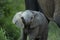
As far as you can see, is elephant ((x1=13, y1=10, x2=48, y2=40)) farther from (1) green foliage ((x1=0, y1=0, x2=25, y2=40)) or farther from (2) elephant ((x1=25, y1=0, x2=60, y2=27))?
(1) green foliage ((x1=0, y1=0, x2=25, y2=40))

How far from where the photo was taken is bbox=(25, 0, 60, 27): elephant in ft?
4.88

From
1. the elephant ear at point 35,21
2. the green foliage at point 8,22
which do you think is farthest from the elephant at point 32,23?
the green foliage at point 8,22

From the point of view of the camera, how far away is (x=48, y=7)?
155 cm

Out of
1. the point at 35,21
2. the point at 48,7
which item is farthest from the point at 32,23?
the point at 48,7

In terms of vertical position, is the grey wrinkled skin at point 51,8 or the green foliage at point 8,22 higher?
the grey wrinkled skin at point 51,8

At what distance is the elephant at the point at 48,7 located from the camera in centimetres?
149

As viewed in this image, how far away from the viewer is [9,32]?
2.51 meters

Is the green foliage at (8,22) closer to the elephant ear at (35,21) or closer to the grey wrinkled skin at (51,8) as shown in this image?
the grey wrinkled skin at (51,8)

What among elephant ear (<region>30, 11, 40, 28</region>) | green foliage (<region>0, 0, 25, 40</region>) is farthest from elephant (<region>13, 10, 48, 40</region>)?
green foliage (<region>0, 0, 25, 40</region>)

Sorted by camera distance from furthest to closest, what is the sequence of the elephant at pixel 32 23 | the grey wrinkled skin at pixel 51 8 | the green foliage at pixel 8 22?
the green foliage at pixel 8 22 → the grey wrinkled skin at pixel 51 8 → the elephant at pixel 32 23

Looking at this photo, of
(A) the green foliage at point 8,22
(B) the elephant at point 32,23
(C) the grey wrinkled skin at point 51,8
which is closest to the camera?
(B) the elephant at point 32,23

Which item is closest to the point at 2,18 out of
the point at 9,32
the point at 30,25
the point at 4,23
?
the point at 4,23

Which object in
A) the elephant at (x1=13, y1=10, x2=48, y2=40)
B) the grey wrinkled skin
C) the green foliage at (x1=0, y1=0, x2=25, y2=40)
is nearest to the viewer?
the elephant at (x1=13, y1=10, x2=48, y2=40)

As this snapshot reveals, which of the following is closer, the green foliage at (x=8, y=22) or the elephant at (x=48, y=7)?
the elephant at (x=48, y=7)
